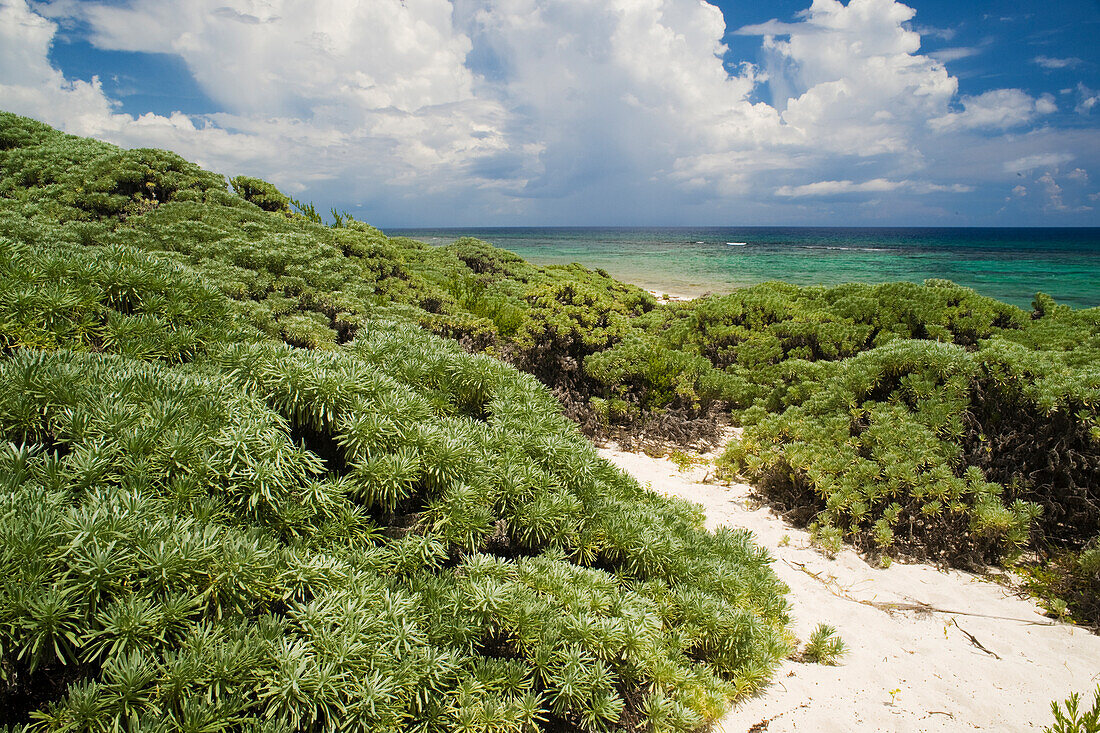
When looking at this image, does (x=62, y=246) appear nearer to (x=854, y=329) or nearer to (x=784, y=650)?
(x=784, y=650)

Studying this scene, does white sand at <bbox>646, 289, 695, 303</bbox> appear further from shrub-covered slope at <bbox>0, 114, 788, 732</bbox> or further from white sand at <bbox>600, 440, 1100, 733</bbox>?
shrub-covered slope at <bbox>0, 114, 788, 732</bbox>

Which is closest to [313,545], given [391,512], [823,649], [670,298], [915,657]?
[391,512]

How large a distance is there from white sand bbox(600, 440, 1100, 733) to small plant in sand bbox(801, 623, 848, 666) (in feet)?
0.24

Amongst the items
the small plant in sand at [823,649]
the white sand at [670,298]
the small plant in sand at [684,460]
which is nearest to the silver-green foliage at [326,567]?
the small plant in sand at [823,649]

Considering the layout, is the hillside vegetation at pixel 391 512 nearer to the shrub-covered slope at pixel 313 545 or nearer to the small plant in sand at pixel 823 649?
the shrub-covered slope at pixel 313 545

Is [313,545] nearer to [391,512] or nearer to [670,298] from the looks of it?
[391,512]

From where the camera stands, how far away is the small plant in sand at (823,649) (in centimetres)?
360

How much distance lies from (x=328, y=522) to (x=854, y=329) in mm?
9224

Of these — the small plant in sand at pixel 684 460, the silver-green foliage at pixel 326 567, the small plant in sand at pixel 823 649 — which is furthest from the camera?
the small plant in sand at pixel 684 460

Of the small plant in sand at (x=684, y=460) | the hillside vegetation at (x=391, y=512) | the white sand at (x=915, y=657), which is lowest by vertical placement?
the white sand at (x=915, y=657)

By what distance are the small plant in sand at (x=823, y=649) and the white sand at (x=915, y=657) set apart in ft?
0.24

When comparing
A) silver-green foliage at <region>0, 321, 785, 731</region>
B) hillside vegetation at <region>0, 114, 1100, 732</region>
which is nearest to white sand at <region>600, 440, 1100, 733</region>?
hillside vegetation at <region>0, 114, 1100, 732</region>

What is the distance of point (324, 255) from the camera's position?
9344 millimetres

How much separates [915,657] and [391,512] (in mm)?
4001
